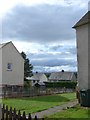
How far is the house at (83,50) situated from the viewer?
18.2 m

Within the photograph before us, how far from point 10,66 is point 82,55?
24.2m

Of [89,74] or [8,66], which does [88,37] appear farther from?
[8,66]

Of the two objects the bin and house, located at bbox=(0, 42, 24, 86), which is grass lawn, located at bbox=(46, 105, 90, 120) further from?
house, located at bbox=(0, 42, 24, 86)

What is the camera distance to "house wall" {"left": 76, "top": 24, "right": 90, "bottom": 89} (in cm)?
1834

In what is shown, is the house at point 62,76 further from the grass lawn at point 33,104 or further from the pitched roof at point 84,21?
the pitched roof at point 84,21

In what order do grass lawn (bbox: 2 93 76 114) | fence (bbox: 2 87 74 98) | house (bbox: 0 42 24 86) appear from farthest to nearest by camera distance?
house (bbox: 0 42 24 86), fence (bbox: 2 87 74 98), grass lawn (bbox: 2 93 76 114)

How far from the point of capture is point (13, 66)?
138ft

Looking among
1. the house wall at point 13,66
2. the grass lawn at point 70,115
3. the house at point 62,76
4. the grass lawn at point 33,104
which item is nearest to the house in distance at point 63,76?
the house at point 62,76

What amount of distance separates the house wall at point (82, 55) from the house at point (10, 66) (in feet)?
69.9

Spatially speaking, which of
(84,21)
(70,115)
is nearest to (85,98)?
(70,115)

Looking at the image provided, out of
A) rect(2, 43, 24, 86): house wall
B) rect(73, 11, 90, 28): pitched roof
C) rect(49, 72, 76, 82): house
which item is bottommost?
rect(49, 72, 76, 82): house

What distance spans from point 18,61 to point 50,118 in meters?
31.6

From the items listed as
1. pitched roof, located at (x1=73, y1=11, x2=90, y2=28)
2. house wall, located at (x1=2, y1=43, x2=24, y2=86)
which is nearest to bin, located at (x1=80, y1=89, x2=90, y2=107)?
pitched roof, located at (x1=73, y1=11, x2=90, y2=28)

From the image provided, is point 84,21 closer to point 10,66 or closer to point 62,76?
Result: point 10,66
